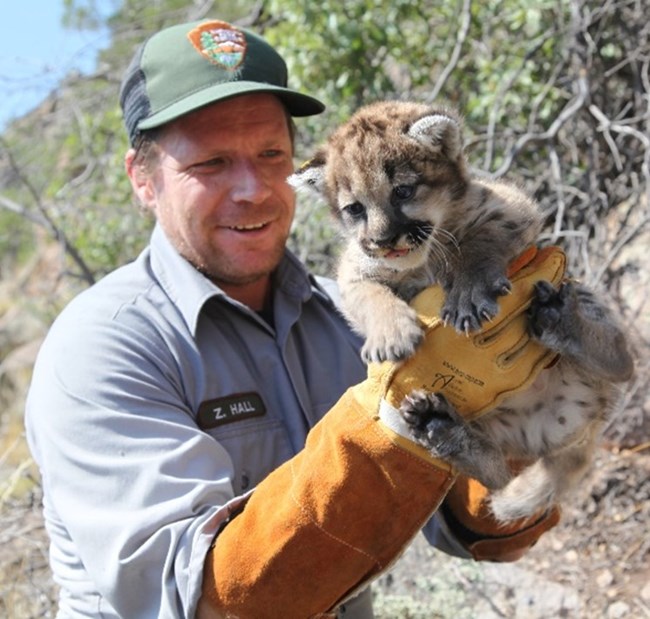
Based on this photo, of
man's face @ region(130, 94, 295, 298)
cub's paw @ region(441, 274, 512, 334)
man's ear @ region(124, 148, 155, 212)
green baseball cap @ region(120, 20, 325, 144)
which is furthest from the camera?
man's ear @ region(124, 148, 155, 212)

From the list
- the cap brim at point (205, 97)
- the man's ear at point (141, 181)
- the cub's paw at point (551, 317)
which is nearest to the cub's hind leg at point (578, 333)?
the cub's paw at point (551, 317)

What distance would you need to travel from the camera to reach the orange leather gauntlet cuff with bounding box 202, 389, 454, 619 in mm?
2428

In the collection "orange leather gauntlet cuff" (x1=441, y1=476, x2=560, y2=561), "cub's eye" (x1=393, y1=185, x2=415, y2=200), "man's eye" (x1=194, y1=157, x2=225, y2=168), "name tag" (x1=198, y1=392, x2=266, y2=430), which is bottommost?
"orange leather gauntlet cuff" (x1=441, y1=476, x2=560, y2=561)

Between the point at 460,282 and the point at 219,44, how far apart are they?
4.92 ft

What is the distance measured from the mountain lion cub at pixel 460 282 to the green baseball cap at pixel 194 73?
0.44 metres

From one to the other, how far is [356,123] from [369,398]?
43.4 inches

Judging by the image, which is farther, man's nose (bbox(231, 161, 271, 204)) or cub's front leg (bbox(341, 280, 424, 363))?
man's nose (bbox(231, 161, 271, 204))

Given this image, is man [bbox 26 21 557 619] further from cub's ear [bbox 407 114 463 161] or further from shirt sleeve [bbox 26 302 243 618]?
cub's ear [bbox 407 114 463 161]

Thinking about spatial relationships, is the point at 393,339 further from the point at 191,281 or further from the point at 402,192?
the point at 191,281

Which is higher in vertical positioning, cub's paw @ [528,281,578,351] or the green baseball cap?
the green baseball cap

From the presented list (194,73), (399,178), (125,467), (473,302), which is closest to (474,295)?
(473,302)

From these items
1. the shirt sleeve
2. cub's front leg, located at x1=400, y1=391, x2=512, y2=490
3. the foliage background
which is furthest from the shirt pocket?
the foliage background

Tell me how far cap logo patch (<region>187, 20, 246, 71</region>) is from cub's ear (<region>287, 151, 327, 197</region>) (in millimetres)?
514

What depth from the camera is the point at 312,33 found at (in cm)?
655
